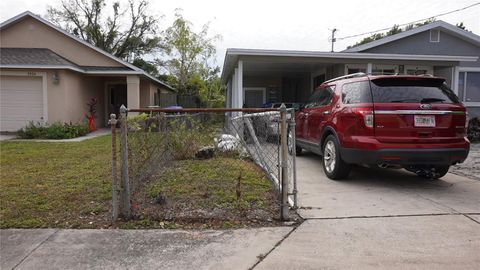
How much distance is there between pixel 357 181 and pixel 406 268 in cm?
334

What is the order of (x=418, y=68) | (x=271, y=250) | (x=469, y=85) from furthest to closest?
1. (x=469, y=85)
2. (x=418, y=68)
3. (x=271, y=250)

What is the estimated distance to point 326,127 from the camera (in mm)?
6969

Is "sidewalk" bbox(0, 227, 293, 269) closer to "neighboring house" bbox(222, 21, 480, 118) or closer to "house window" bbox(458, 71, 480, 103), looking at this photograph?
"neighboring house" bbox(222, 21, 480, 118)

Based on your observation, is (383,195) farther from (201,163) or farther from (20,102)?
(20,102)

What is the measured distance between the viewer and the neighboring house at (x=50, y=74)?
15473 mm

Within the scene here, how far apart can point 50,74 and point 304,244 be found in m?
14.7

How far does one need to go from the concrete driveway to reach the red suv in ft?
1.70

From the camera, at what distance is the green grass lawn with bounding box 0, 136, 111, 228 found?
4695mm

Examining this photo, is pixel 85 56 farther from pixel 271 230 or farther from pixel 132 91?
pixel 271 230

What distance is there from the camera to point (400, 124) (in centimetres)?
569

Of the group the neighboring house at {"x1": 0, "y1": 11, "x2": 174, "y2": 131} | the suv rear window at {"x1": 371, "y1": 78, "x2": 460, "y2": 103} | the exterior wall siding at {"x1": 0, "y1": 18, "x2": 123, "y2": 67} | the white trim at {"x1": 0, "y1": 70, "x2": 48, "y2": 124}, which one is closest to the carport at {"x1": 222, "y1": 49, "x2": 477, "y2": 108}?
the neighboring house at {"x1": 0, "y1": 11, "x2": 174, "y2": 131}

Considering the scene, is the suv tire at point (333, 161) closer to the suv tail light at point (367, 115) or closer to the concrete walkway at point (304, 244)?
the suv tail light at point (367, 115)

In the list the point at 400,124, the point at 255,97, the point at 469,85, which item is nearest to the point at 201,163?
the point at 400,124

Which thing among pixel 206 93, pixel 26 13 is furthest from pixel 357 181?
pixel 206 93
